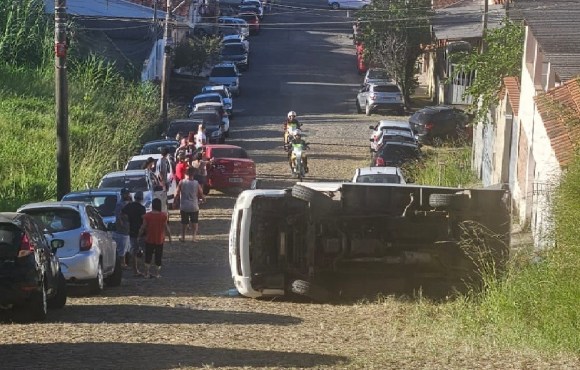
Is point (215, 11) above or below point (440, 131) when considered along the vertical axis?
above

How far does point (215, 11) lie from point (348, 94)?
20.2 m

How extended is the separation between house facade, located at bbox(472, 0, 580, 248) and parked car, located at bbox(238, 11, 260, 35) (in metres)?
41.8

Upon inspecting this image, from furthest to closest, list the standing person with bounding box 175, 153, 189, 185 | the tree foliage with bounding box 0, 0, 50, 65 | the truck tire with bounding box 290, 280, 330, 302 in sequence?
the tree foliage with bounding box 0, 0, 50, 65, the standing person with bounding box 175, 153, 189, 185, the truck tire with bounding box 290, 280, 330, 302

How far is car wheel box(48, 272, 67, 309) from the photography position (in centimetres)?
1756

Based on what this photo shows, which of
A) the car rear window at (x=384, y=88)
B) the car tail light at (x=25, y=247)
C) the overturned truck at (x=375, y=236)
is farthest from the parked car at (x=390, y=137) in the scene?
the car tail light at (x=25, y=247)

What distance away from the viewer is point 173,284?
2180 cm

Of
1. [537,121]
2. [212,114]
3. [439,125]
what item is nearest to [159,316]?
[537,121]

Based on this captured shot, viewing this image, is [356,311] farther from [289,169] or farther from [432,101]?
[432,101]

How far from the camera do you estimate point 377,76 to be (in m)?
62.9

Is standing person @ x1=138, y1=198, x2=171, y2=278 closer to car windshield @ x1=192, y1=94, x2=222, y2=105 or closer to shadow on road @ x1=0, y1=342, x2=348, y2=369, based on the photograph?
shadow on road @ x1=0, y1=342, x2=348, y2=369

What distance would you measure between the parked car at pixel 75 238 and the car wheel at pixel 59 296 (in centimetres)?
147

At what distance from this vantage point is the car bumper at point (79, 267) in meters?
19.4

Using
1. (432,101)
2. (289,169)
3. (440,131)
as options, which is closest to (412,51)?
(432,101)

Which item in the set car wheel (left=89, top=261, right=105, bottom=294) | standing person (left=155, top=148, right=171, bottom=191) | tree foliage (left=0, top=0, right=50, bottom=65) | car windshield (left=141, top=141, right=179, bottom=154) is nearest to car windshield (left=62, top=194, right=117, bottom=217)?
car wheel (left=89, top=261, right=105, bottom=294)
